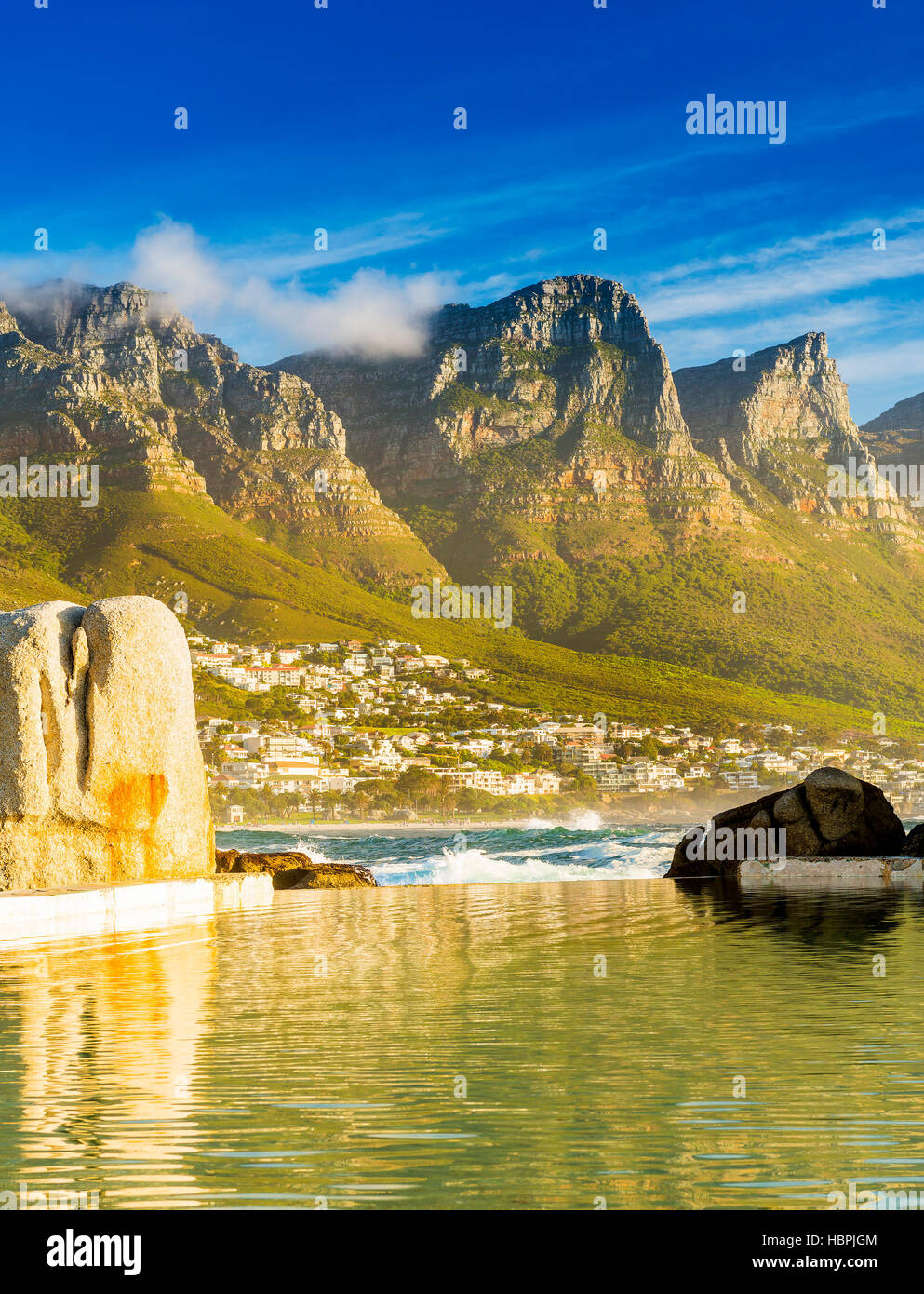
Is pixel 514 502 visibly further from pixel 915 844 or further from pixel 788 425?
pixel 915 844

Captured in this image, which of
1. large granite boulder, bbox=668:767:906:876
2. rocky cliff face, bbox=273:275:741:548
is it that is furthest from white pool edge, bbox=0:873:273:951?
rocky cliff face, bbox=273:275:741:548

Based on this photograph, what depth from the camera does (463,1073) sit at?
7.67 m

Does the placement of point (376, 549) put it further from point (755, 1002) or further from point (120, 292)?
point (755, 1002)

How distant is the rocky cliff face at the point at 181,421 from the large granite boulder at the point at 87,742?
93508mm

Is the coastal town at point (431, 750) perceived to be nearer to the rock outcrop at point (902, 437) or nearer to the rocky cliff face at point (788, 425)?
the rocky cliff face at point (788, 425)

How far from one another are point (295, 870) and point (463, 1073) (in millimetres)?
26371

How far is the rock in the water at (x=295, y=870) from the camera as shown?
31812 millimetres

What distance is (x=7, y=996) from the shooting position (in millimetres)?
11023

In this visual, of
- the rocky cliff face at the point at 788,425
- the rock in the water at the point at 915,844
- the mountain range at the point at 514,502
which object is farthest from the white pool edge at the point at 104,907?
the rocky cliff face at the point at 788,425

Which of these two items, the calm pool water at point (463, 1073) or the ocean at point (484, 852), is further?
the ocean at point (484, 852)

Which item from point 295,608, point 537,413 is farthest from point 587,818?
point 537,413

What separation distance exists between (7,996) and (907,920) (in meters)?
13.0

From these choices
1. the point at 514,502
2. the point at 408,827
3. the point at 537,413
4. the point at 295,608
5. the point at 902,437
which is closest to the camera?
the point at 408,827
